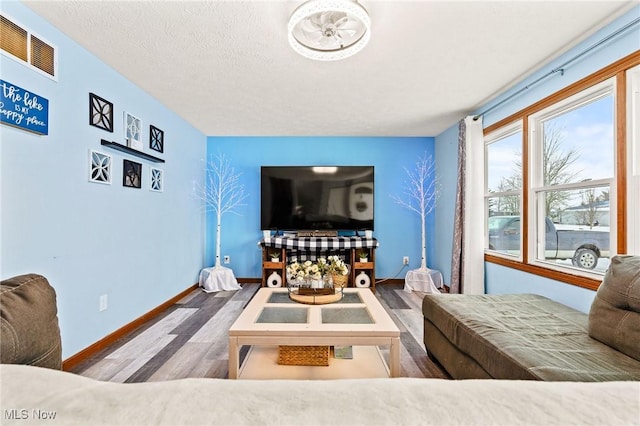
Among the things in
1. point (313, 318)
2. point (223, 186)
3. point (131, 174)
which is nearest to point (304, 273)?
point (313, 318)

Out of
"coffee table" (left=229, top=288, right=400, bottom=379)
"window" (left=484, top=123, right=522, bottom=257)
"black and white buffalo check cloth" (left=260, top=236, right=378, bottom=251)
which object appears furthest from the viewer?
"black and white buffalo check cloth" (left=260, top=236, right=378, bottom=251)

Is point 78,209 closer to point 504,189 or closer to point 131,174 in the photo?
point 131,174

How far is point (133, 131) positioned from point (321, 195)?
2.54m

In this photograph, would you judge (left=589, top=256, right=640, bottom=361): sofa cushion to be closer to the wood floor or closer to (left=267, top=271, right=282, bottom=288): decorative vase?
the wood floor

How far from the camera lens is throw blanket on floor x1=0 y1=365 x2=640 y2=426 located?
16.9 inches

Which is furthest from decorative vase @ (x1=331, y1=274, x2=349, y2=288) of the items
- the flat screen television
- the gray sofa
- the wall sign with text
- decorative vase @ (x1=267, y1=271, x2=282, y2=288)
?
the wall sign with text

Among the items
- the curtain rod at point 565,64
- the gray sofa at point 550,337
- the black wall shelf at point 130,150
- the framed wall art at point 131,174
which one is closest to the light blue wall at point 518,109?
the curtain rod at point 565,64

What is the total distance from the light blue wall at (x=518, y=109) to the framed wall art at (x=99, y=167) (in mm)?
3756

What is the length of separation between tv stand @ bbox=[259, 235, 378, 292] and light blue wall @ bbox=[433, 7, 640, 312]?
1.11 m

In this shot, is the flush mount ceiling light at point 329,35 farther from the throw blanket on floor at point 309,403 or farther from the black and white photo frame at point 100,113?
the throw blanket on floor at point 309,403

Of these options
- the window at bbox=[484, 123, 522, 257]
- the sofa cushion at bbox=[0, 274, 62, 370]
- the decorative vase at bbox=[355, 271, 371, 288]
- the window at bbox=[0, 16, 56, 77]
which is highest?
the window at bbox=[0, 16, 56, 77]

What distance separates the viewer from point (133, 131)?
2.82 m

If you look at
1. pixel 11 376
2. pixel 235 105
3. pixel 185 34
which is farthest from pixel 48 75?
pixel 11 376

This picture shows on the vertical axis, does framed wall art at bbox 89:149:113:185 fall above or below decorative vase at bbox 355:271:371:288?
above
